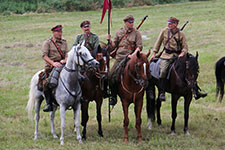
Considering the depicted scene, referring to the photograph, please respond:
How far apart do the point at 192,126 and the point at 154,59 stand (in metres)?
2.30

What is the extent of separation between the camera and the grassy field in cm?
971

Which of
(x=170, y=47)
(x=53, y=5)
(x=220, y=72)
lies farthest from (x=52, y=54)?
(x=53, y=5)

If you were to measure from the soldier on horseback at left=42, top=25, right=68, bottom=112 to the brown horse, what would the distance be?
169 cm

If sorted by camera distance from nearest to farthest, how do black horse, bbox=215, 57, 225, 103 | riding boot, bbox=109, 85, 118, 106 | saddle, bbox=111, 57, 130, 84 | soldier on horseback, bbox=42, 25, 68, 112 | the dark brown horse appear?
soldier on horseback, bbox=42, 25, 68, 112, saddle, bbox=111, 57, 130, 84, the dark brown horse, riding boot, bbox=109, 85, 118, 106, black horse, bbox=215, 57, 225, 103

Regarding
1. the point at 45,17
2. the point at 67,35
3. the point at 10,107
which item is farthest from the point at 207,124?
the point at 45,17

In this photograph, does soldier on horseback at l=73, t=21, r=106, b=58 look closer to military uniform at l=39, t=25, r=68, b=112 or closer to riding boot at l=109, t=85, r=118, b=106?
military uniform at l=39, t=25, r=68, b=112

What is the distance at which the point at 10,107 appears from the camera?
45.8 feet

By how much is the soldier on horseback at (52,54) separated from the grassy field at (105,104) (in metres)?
1.23

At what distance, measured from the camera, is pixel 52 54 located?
10.1 m

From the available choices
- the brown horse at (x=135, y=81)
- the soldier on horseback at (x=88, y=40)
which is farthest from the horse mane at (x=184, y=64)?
the soldier on horseback at (x=88, y=40)

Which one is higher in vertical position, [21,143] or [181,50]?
[181,50]

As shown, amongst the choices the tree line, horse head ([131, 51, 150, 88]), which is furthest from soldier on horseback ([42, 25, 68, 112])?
the tree line

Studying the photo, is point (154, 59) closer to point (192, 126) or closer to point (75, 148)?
point (192, 126)

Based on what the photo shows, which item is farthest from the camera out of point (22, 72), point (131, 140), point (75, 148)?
point (22, 72)
